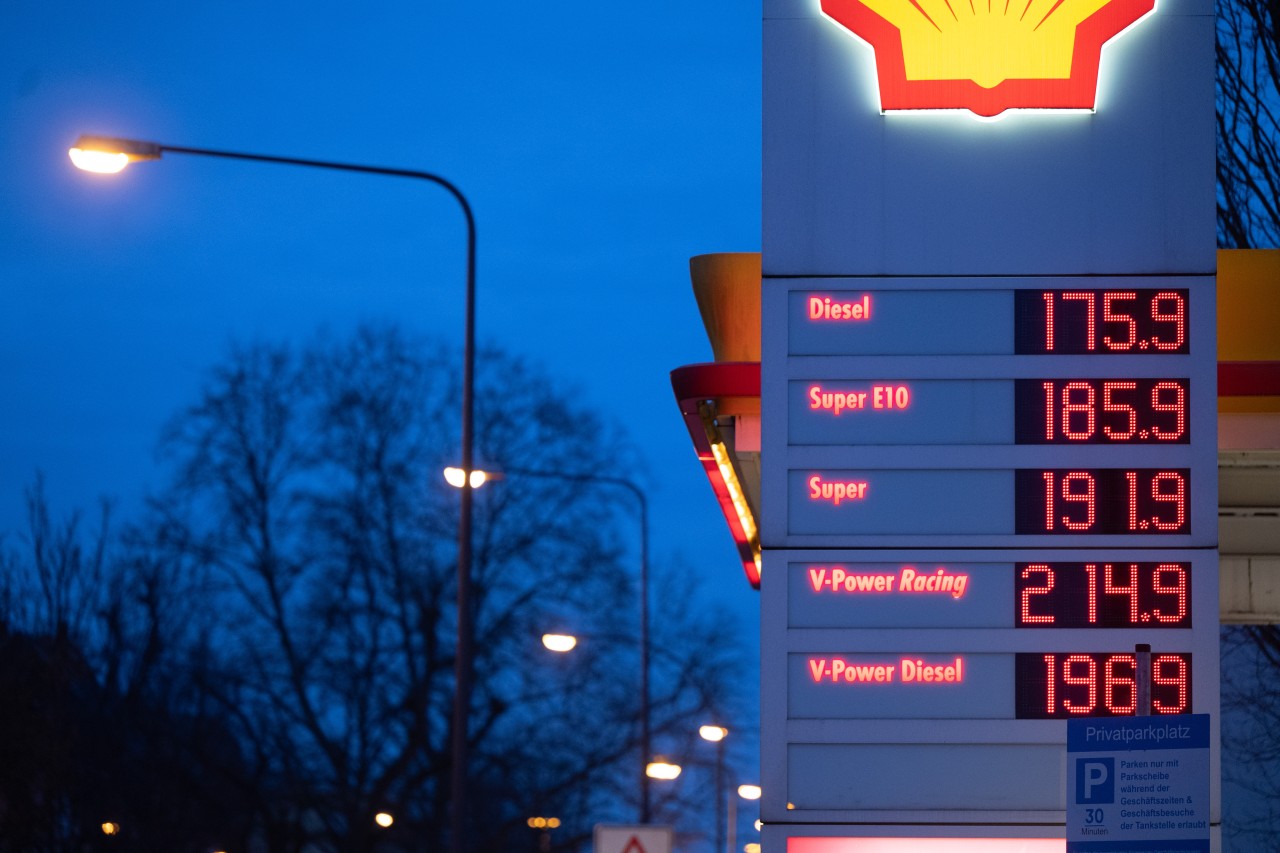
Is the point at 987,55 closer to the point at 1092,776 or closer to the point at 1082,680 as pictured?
the point at 1082,680

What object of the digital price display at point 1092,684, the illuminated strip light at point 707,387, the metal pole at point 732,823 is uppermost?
the illuminated strip light at point 707,387

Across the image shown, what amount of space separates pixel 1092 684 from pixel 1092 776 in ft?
7.33

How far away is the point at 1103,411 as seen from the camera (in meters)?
12.2

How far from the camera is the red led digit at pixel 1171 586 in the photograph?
12.0 metres

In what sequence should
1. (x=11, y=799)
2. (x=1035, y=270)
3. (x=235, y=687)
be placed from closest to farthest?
(x=1035, y=270), (x=11, y=799), (x=235, y=687)

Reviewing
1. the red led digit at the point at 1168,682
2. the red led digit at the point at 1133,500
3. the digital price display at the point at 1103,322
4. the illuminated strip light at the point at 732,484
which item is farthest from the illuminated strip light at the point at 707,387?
the red led digit at the point at 1168,682

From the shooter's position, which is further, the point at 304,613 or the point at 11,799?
the point at 304,613

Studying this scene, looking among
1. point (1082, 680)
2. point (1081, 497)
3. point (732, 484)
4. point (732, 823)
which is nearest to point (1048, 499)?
point (1081, 497)

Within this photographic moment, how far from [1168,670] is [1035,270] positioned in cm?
271

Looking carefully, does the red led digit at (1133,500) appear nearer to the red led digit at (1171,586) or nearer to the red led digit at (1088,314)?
the red led digit at (1171,586)

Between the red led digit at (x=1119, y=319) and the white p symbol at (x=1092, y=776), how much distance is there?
3.30 meters

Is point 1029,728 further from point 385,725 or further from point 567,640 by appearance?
point 385,725

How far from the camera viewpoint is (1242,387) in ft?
44.0

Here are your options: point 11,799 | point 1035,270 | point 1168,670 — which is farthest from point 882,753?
point 11,799
